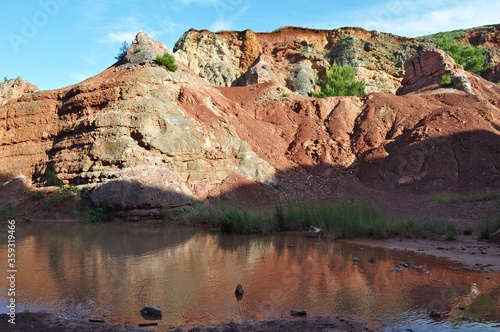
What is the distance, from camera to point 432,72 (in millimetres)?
35625

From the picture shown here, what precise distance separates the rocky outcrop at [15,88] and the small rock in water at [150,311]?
3639 cm

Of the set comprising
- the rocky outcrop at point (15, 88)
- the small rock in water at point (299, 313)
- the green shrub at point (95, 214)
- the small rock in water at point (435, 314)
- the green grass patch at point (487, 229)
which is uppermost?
the rocky outcrop at point (15, 88)

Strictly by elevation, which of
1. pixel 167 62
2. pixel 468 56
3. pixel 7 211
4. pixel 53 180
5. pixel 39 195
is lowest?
pixel 7 211

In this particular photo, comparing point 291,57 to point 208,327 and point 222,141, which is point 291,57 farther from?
point 208,327

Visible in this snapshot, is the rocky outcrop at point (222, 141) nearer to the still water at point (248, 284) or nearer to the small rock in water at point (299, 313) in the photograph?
the still water at point (248, 284)

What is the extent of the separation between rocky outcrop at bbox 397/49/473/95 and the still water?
89.4ft

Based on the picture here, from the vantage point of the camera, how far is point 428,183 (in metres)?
23.8

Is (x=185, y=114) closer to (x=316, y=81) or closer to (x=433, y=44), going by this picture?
(x=316, y=81)

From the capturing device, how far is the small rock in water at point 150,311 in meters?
5.09

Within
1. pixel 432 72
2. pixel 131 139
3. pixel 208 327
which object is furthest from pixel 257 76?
pixel 208 327

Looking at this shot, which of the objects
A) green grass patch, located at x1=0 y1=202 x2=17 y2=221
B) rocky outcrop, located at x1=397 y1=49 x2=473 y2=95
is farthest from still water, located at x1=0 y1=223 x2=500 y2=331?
Answer: rocky outcrop, located at x1=397 y1=49 x2=473 y2=95

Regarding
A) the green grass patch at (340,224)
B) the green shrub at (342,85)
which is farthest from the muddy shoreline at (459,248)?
the green shrub at (342,85)

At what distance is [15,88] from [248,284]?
37.2 m

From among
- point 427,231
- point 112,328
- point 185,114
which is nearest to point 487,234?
point 427,231
